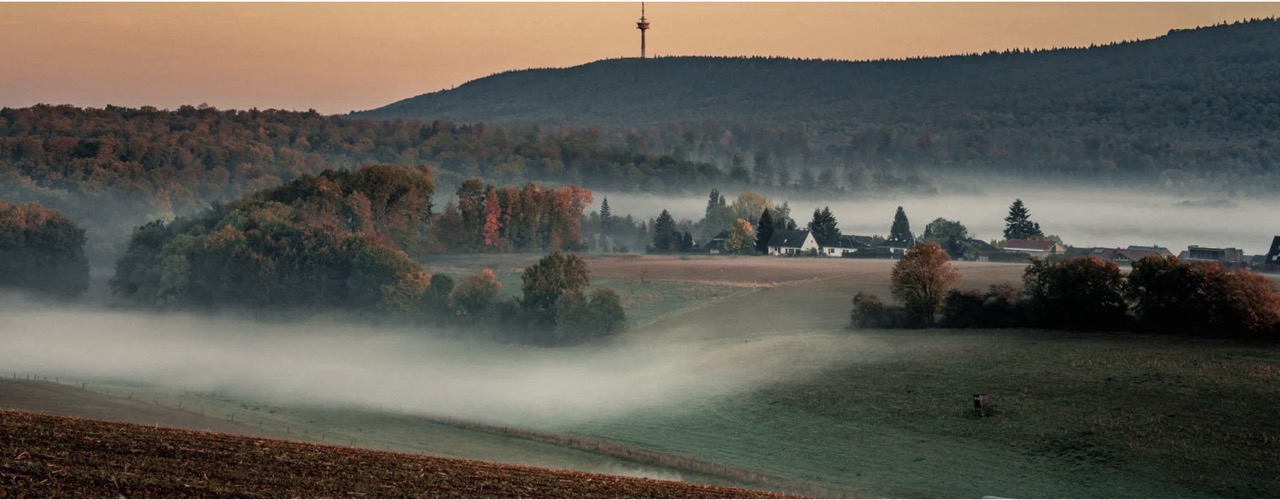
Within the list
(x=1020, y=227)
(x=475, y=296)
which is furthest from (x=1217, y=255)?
(x=475, y=296)

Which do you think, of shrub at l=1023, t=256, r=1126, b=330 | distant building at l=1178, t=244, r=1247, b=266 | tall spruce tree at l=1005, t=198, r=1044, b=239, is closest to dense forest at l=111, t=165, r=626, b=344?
shrub at l=1023, t=256, r=1126, b=330

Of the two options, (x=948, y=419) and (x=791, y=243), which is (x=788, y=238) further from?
(x=948, y=419)

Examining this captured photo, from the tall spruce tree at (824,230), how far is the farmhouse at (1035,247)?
17.5 m

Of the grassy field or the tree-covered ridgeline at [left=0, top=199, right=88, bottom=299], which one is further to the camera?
the tree-covered ridgeline at [left=0, top=199, right=88, bottom=299]

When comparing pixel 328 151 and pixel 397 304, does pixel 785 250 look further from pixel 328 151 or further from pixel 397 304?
pixel 328 151

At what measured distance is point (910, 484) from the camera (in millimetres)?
38562

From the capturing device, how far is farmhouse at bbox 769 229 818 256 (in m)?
128

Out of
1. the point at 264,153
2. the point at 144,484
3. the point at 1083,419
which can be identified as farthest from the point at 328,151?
the point at 144,484

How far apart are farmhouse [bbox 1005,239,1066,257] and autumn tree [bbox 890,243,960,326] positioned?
51842mm

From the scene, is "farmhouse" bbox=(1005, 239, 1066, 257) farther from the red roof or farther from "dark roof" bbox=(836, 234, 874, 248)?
"dark roof" bbox=(836, 234, 874, 248)

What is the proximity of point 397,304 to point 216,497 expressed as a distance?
65628 millimetres

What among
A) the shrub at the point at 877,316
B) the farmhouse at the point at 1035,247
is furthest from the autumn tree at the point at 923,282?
the farmhouse at the point at 1035,247

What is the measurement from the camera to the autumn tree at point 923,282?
6981cm

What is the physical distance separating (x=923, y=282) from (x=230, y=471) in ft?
165
